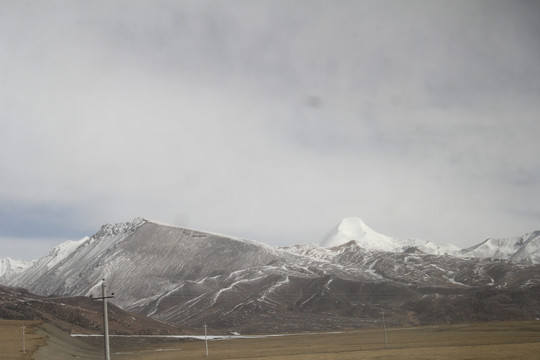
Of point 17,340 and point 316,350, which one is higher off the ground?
point 17,340

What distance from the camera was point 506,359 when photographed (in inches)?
2950

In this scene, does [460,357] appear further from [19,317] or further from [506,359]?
[19,317]

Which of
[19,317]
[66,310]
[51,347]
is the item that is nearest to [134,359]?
[51,347]

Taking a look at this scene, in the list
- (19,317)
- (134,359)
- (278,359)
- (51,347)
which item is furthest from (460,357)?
(19,317)

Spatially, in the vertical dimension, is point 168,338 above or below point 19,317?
below

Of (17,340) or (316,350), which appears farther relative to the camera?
(316,350)

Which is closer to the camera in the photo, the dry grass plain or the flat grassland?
the dry grass plain

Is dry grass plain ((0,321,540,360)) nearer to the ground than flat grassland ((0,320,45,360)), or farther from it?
nearer to the ground

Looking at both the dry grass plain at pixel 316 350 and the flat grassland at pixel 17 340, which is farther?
the flat grassland at pixel 17 340

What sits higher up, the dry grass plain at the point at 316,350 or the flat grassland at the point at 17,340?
the flat grassland at the point at 17,340

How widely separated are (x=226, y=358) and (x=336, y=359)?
28088 millimetres

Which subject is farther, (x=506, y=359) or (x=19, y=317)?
(x=19, y=317)

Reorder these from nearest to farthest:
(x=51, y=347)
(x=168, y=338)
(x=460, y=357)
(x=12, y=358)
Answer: (x=460, y=357)
(x=12, y=358)
(x=51, y=347)
(x=168, y=338)

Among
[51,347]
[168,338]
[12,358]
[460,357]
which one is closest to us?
[460,357]
